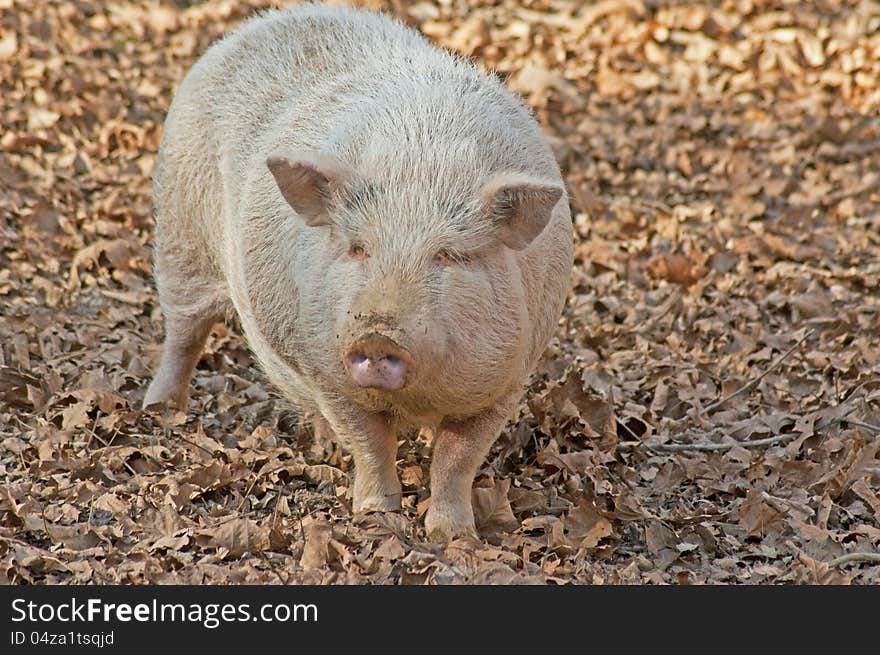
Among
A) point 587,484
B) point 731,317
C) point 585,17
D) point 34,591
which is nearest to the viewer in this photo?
point 34,591

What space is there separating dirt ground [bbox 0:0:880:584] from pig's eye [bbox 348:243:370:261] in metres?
1.04

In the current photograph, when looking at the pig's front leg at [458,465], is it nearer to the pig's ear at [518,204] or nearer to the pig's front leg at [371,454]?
the pig's front leg at [371,454]

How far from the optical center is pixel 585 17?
11.1 meters

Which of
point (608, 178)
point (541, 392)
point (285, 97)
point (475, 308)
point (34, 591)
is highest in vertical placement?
point (608, 178)

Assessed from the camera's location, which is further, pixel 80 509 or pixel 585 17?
pixel 585 17

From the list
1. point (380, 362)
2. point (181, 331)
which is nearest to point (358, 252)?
point (380, 362)

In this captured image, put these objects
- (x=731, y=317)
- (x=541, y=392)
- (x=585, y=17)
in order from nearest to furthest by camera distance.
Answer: (x=541, y=392) → (x=731, y=317) → (x=585, y=17)

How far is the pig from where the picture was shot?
4363mm

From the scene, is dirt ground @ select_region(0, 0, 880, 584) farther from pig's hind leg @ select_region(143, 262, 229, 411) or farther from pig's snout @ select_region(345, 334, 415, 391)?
pig's snout @ select_region(345, 334, 415, 391)

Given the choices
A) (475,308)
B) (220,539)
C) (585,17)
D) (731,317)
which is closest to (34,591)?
(220,539)

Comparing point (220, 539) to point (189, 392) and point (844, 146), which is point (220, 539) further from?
point (844, 146)

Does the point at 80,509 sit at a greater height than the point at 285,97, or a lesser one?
lesser

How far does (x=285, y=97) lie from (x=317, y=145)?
685 millimetres

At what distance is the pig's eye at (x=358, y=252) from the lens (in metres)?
4.43
